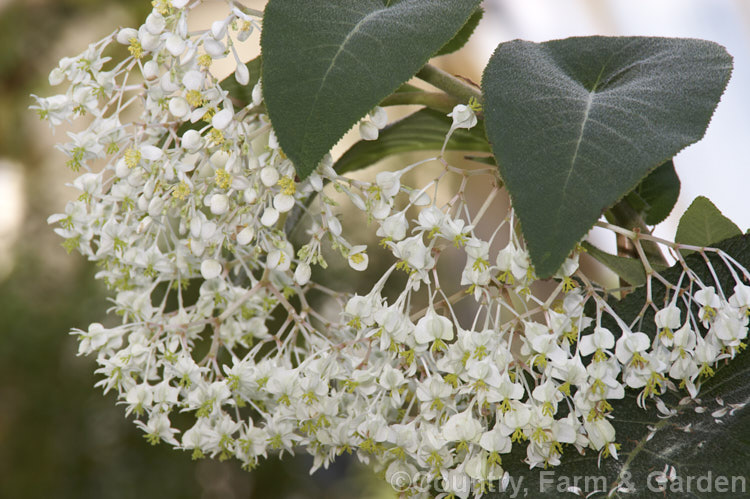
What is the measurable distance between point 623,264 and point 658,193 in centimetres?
10

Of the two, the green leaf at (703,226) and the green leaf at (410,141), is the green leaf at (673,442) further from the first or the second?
the green leaf at (410,141)

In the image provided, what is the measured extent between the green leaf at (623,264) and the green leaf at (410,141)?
128 millimetres

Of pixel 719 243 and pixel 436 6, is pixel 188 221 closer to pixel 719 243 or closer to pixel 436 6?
pixel 436 6

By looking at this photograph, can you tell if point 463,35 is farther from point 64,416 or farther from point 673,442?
point 64,416

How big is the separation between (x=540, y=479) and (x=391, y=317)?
115 millimetres

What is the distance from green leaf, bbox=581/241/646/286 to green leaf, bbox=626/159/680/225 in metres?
0.07

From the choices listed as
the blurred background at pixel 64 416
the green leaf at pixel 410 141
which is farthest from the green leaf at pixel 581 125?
the blurred background at pixel 64 416

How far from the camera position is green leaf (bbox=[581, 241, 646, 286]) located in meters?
0.36

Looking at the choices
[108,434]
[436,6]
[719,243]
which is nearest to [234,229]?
[436,6]

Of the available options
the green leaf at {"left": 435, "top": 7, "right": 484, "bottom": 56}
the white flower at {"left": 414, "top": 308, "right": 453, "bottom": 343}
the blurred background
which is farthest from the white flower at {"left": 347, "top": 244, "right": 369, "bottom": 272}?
the blurred background

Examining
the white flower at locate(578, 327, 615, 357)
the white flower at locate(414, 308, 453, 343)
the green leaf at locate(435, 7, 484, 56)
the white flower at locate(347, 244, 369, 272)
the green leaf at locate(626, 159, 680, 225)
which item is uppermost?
the green leaf at locate(435, 7, 484, 56)

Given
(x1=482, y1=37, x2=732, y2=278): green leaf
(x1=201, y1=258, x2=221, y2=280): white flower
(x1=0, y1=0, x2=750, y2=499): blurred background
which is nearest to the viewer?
(x1=482, y1=37, x2=732, y2=278): green leaf

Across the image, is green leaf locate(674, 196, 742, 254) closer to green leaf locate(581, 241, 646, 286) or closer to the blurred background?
green leaf locate(581, 241, 646, 286)

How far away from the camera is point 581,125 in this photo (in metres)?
0.30
